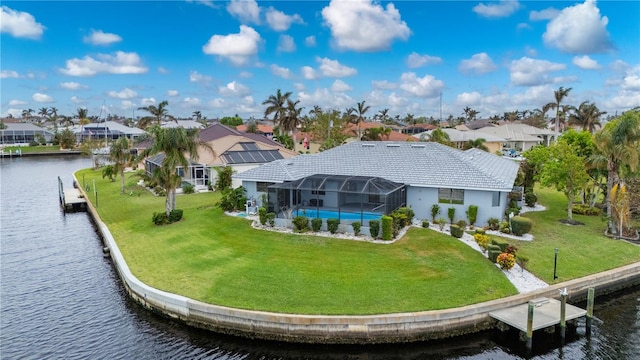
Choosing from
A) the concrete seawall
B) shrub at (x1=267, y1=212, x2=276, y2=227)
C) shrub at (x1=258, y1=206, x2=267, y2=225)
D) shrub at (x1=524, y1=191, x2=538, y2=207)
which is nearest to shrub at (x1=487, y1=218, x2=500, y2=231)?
the concrete seawall

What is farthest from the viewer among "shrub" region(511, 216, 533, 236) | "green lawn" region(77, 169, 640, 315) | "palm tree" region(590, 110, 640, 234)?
"palm tree" region(590, 110, 640, 234)

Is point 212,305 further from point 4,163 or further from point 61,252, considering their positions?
point 4,163

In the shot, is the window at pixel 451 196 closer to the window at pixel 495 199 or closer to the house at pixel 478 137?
the window at pixel 495 199

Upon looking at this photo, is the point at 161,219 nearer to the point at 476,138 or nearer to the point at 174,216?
the point at 174,216

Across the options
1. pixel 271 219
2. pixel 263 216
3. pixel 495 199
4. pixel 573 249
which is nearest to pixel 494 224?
pixel 495 199

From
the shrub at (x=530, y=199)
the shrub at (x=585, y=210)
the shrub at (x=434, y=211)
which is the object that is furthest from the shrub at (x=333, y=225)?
the shrub at (x=585, y=210)

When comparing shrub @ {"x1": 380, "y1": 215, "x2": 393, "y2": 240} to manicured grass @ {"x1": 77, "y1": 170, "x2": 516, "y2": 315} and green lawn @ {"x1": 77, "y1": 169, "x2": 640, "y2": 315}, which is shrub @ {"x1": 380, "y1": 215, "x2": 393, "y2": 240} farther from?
manicured grass @ {"x1": 77, "y1": 170, "x2": 516, "y2": 315}

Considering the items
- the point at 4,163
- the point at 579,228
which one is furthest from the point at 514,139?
the point at 4,163
